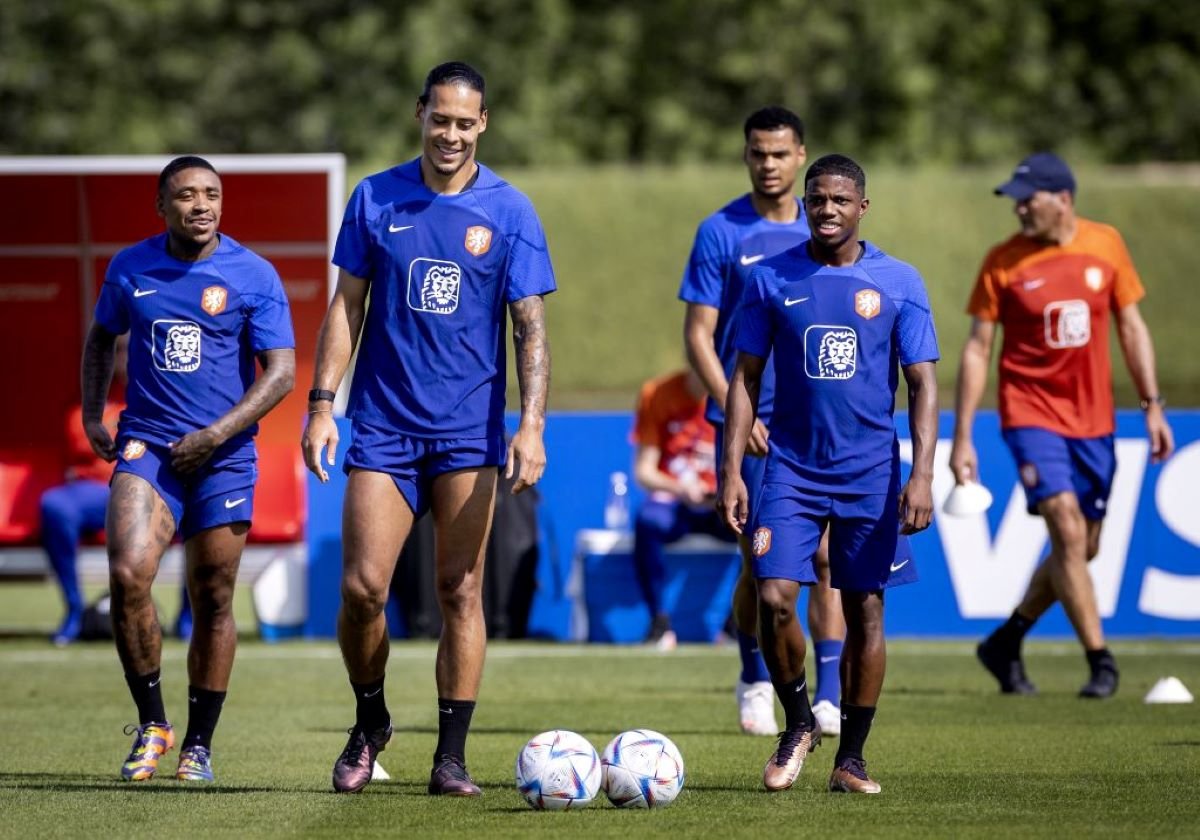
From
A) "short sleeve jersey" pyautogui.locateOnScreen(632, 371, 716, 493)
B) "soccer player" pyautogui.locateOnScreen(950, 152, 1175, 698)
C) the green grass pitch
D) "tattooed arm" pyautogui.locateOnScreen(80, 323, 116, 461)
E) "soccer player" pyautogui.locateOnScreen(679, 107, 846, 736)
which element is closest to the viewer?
the green grass pitch

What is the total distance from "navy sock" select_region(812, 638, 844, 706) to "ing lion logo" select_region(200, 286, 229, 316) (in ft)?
9.80

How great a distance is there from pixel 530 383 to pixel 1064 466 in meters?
4.33

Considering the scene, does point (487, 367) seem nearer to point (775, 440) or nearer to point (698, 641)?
point (775, 440)

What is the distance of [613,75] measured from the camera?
33.9 m

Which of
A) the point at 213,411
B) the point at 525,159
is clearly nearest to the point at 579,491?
the point at 213,411

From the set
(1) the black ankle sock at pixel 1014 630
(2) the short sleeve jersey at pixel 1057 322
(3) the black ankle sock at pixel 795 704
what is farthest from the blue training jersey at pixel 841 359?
(1) the black ankle sock at pixel 1014 630

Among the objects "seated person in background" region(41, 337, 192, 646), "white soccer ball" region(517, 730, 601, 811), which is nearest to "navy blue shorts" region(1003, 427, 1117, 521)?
"white soccer ball" region(517, 730, 601, 811)

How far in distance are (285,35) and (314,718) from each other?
25.2m

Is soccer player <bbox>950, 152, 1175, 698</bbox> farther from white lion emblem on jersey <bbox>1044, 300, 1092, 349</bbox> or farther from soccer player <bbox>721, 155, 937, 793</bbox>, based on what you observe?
soccer player <bbox>721, 155, 937, 793</bbox>

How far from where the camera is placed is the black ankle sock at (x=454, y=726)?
7051 millimetres

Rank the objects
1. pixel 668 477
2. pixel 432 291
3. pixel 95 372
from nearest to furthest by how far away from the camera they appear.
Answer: pixel 432 291 → pixel 95 372 → pixel 668 477

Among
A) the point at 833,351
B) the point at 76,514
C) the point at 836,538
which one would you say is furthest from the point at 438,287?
the point at 76,514

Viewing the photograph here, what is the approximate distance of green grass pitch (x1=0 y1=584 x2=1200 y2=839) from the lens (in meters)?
6.50

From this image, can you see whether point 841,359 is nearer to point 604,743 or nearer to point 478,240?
point 478,240
